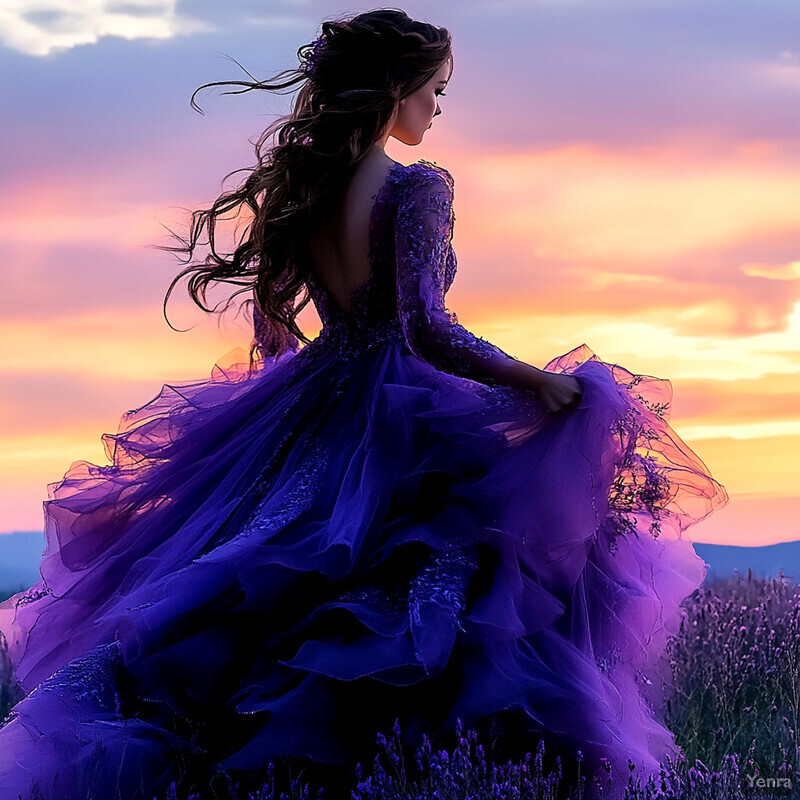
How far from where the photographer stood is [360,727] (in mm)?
3717

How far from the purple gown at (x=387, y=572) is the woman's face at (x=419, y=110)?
0.37 meters

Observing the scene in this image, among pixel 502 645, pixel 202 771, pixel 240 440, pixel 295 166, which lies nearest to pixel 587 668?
pixel 502 645

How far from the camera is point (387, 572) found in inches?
153

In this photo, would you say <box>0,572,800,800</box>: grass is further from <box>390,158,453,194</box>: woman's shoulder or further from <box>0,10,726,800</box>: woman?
<box>390,158,453,194</box>: woman's shoulder

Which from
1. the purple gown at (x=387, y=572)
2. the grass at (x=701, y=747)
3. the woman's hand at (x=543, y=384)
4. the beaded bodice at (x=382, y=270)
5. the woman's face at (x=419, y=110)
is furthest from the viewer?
the woman's face at (x=419, y=110)

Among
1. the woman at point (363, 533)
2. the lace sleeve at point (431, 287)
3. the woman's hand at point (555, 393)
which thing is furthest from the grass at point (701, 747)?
the lace sleeve at point (431, 287)

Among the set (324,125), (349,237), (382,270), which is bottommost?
(382,270)

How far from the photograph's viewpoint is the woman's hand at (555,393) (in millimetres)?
4031

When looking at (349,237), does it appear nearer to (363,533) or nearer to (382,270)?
(382,270)

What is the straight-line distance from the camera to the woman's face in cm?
462

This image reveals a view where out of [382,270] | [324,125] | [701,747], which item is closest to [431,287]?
[382,270]

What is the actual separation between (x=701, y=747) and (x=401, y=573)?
1.98 m

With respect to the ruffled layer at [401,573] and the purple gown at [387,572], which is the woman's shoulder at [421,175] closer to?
the purple gown at [387,572]

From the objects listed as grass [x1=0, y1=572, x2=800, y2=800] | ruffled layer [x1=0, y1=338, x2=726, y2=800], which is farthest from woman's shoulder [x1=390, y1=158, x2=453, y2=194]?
grass [x1=0, y1=572, x2=800, y2=800]
